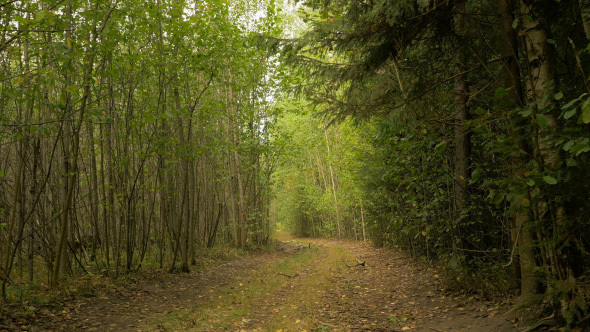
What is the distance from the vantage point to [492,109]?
17.4 feet

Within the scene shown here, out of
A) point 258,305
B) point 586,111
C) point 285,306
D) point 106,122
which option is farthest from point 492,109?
point 106,122

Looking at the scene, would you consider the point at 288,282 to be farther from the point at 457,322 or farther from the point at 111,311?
the point at 457,322

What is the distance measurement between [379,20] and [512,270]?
13.5ft

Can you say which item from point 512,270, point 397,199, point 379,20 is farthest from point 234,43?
point 512,270

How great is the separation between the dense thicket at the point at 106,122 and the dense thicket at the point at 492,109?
346cm

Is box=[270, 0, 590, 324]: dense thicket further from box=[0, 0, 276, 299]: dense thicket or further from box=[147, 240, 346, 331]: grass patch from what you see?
box=[0, 0, 276, 299]: dense thicket

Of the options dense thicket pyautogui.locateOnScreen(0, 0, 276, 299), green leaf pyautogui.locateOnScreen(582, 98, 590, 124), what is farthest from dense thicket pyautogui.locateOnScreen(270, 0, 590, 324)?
dense thicket pyautogui.locateOnScreen(0, 0, 276, 299)

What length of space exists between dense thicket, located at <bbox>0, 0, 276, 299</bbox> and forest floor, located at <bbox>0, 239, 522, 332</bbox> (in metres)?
1.07

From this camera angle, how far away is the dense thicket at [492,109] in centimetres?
279

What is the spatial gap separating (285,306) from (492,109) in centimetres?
523

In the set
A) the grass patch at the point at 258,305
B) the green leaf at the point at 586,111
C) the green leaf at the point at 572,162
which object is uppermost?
the green leaf at the point at 586,111

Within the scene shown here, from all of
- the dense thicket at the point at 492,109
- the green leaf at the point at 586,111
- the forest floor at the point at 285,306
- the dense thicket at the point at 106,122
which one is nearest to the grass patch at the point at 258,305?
the forest floor at the point at 285,306

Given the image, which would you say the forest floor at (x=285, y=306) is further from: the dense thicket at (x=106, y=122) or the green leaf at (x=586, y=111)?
the green leaf at (x=586, y=111)

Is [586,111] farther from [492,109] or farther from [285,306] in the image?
[285,306]
